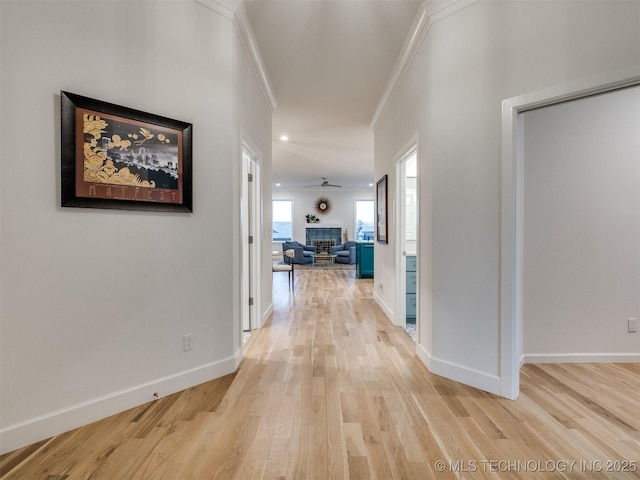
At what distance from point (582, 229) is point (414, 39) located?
2.20m

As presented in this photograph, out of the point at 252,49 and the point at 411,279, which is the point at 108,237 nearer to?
the point at 252,49

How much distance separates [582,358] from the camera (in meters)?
2.48

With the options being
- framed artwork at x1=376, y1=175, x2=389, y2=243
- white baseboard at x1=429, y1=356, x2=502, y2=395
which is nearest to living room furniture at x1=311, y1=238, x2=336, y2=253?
framed artwork at x1=376, y1=175, x2=389, y2=243

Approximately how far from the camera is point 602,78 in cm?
163

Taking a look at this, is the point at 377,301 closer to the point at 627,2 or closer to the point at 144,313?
the point at 144,313

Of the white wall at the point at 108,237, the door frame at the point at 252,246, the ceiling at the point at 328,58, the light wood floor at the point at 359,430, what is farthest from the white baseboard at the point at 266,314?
the ceiling at the point at 328,58

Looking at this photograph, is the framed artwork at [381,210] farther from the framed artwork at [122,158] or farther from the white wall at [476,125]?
the framed artwork at [122,158]

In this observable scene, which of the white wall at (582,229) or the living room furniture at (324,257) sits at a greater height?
the white wall at (582,229)

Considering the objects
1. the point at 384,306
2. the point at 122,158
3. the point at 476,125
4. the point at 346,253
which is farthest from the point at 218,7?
the point at 346,253

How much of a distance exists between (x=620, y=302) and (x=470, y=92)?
2202 millimetres

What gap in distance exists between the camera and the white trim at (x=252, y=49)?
233 cm

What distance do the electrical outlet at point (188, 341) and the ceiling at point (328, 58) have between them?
2.59 metres

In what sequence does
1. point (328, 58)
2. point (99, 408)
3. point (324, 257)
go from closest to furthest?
1. point (99, 408)
2. point (328, 58)
3. point (324, 257)

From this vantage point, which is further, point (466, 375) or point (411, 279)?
point (411, 279)
